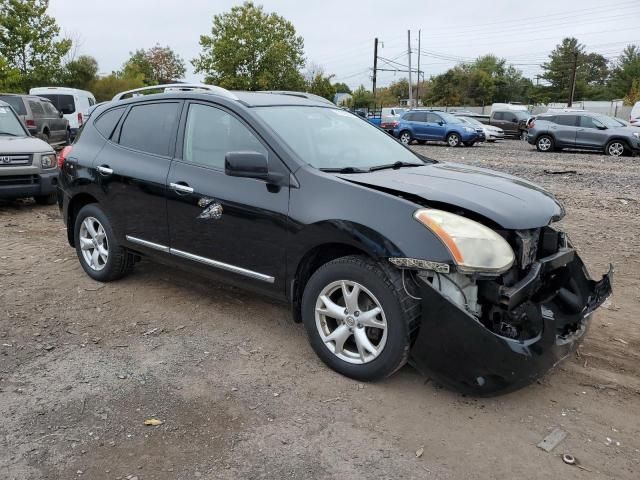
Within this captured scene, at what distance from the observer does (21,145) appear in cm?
845

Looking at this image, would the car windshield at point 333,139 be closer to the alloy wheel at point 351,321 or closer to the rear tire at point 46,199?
the alloy wheel at point 351,321

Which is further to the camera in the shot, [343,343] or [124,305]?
[124,305]

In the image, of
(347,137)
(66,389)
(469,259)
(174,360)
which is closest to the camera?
(469,259)

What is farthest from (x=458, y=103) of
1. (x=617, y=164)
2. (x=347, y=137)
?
(x=347, y=137)

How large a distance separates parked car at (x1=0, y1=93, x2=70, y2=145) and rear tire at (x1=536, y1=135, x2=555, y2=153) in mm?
16368

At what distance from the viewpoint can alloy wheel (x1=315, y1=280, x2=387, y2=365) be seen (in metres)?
3.19

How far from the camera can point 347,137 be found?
A: 167 inches

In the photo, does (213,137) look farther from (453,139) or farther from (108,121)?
(453,139)

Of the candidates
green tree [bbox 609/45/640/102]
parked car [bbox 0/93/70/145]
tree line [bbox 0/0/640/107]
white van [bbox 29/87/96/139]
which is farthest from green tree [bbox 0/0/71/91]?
green tree [bbox 609/45/640/102]

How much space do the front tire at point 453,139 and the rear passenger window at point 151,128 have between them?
799 inches

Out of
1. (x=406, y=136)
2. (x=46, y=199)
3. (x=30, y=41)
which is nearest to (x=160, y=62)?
(x=30, y=41)

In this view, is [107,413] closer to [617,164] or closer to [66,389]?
[66,389]

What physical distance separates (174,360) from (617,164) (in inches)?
605

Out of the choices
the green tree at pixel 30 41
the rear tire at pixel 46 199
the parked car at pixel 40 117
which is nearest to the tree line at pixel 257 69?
the green tree at pixel 30 41
